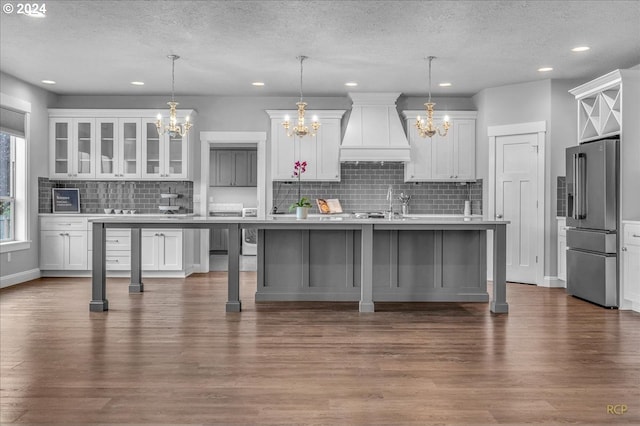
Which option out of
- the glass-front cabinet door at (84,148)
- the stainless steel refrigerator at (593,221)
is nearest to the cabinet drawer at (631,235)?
the stainless steel refrigerator at (593,221)

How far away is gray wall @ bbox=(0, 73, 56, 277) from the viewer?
267 inches

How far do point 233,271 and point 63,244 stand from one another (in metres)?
3.71

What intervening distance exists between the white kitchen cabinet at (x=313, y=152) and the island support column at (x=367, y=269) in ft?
9.67

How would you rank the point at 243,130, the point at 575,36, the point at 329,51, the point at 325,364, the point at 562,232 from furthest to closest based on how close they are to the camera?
the point at 243,130 → the point at 562,232 → the point at 329,51 → the point at 575,36 → the point at 325,364

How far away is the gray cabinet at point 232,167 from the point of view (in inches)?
443

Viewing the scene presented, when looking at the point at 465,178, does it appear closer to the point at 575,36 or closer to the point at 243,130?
the point at 575,36

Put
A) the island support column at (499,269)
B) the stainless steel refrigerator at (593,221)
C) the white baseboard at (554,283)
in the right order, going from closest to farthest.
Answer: the island support column at (499,269) < the stainless steel refrigerator at (593,221) < the white baseboard at (554,283)

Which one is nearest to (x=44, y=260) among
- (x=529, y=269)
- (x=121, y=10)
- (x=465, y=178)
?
(x=121, y=10)

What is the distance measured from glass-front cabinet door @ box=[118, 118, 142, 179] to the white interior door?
5.19 m

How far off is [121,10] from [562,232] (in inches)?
222

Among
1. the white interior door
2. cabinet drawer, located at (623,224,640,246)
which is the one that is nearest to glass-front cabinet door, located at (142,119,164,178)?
the white interior door

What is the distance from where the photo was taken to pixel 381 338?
13.1 feet

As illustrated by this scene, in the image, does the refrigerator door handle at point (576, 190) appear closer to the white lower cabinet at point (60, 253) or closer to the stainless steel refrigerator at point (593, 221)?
the stainless steel refrigerator at point (593, 221)

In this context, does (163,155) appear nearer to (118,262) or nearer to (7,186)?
(118,262)
